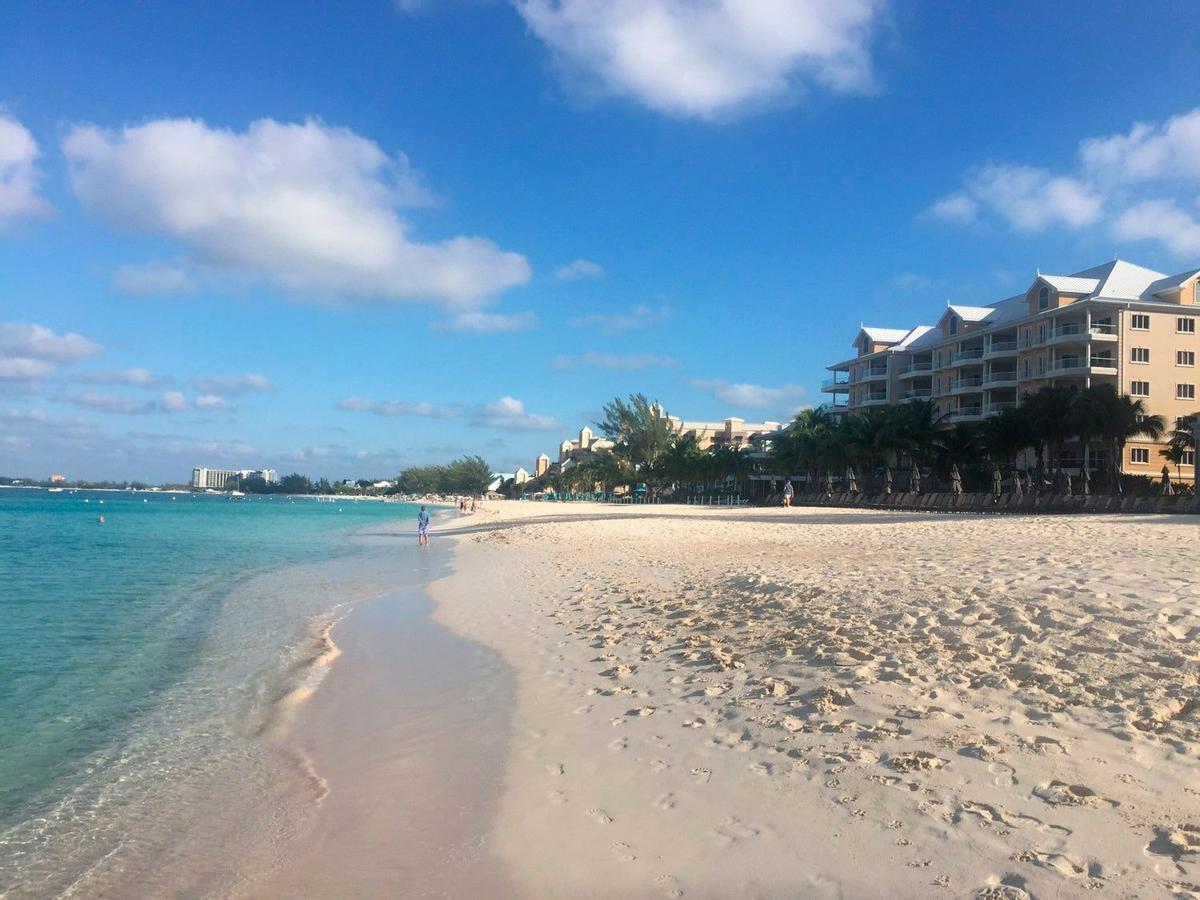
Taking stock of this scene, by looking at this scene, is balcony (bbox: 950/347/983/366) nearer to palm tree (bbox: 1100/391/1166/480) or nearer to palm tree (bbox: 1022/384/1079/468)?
palm tree (bbox: 1022/384/1079/468)

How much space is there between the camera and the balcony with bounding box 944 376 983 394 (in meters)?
63.8

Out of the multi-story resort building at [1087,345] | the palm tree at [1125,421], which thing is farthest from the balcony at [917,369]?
the palm tree at [1125,421]

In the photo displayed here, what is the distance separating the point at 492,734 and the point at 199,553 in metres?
29.8

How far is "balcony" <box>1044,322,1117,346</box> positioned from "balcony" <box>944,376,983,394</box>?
797 cm

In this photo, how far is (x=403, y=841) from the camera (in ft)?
18.5

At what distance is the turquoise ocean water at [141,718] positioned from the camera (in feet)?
19.7

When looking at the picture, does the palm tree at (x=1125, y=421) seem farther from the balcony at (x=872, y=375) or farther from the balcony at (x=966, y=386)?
the balcony at (x=872, y=375)

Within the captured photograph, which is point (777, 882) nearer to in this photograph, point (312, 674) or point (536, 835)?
point (536, 835)

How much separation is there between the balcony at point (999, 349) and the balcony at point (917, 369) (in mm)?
7625

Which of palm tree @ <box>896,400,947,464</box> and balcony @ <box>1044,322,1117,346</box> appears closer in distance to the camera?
balcony @ <box>1044,322,1117,346</box>

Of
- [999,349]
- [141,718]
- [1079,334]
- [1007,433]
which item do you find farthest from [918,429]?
[141,718]

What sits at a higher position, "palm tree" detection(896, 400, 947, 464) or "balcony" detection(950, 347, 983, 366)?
"balcony" detection(950, 347, 983, 366)

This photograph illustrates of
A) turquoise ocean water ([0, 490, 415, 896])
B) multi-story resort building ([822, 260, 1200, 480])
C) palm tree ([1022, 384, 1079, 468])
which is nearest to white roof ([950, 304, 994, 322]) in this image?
multi-story resort building ([822, 260, 1200, 480])

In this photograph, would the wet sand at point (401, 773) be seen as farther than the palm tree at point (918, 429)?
No
